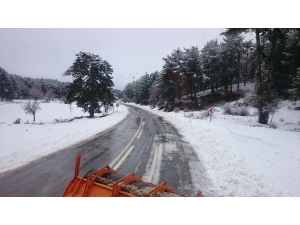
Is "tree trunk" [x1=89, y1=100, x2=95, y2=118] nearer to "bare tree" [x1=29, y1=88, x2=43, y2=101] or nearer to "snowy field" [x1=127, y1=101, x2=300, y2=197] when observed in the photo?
"bare tree" [x1=29, y1=88, x2=43, y2=101]

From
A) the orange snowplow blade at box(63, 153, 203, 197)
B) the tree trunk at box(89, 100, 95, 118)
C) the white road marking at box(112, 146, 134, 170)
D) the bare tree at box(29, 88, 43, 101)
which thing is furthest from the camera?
the tree trunk at box(89, 100, 95, 118)

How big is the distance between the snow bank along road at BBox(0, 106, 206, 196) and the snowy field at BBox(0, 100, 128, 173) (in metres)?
→ 0.52

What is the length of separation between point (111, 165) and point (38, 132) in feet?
12.8

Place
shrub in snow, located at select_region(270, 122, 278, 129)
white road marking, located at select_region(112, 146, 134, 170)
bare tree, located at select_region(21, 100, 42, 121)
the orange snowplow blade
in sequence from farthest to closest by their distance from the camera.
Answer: shrub in snow, located at select_region(270, 122, 278, 129)
bare tree, located at select_region(21, 100, 42, 121)
white road marking, located at select_region(112, 146, 134, 170)
the orange snowplow blade

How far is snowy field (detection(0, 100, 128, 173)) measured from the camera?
4.55 m

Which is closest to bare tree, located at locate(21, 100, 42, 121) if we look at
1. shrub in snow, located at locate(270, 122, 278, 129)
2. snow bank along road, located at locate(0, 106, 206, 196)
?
snow bank along road, located at locate(0, 106, 206, 196)

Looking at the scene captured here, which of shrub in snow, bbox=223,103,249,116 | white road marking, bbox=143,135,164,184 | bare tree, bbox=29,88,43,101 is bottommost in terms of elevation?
white road marking, bbox=143,135,164,184

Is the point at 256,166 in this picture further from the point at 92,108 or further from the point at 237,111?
the point at 237,111

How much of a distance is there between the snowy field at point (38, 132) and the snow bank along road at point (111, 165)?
1.72 ft

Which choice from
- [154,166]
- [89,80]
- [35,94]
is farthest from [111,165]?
[35,94]

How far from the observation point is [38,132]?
663 centimetres

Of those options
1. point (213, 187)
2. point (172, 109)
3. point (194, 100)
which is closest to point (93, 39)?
point (213, 187)

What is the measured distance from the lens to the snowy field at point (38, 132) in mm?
4552

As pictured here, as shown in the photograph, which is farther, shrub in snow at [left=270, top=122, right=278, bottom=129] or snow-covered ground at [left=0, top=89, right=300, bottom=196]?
shrub in snow at [left=270, top=122, right=278, bottom=129]
